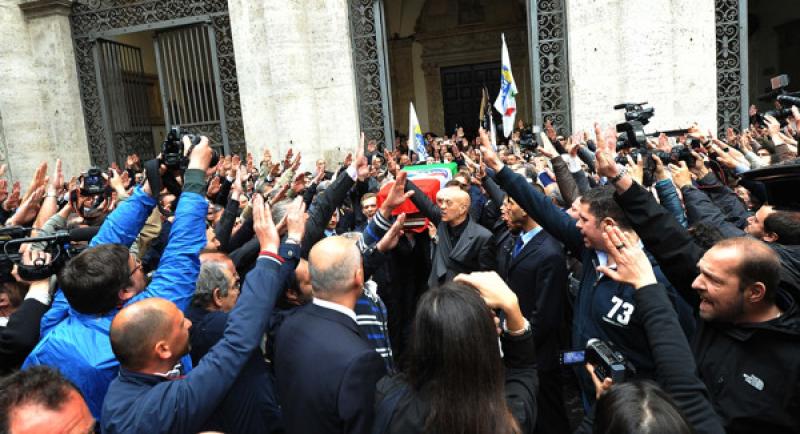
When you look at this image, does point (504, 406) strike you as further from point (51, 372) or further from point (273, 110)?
point (273, 110)

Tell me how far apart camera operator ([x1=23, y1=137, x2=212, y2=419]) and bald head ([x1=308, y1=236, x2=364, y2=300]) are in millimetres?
698

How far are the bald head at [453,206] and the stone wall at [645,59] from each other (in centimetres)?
537

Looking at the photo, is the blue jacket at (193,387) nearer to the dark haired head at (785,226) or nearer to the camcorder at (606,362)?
the camcorder at (606,362)

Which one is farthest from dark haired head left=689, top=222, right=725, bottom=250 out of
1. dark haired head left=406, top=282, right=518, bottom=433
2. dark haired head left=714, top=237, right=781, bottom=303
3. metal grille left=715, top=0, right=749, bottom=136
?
metal grille left=715, top=0, right=749, bottom=136

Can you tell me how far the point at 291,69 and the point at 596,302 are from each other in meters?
8.31

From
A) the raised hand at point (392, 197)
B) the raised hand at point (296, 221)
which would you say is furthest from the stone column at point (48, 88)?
the raised hand at point (296, 221)

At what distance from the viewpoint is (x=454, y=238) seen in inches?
173

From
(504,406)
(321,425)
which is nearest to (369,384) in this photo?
(321,425)

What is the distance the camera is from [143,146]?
39.9 feet

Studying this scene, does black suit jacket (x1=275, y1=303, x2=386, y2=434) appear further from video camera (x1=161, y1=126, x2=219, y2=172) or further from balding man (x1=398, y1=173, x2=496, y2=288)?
balding man (x1=398, y1=173, x2=496, y2=288)

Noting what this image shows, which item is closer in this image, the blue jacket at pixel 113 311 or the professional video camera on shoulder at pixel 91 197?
the blue jacket at pixel 113 311

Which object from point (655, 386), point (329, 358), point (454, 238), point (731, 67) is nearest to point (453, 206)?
point (454, 238)

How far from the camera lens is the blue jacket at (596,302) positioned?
92.9 inches

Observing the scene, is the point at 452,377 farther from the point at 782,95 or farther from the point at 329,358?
the point at 782,95
